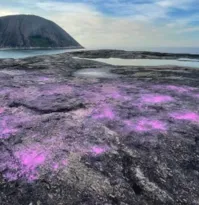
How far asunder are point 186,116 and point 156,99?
3.28 metres

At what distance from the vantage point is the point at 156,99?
58.2 ft

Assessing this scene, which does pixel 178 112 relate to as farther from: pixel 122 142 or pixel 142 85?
pixel 142 85

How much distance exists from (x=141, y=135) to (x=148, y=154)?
1.70m

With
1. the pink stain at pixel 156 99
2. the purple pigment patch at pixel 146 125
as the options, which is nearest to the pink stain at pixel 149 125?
the purple pigment patch at pixel 146 125

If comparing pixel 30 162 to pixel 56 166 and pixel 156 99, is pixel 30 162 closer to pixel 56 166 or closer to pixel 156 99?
pixel 56 166

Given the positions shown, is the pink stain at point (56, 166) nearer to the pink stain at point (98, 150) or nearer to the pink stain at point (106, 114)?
the pink stain at point (98, 150)

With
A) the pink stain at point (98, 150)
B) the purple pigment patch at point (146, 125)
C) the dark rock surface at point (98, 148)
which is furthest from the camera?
the purple pigment patch at point (146, 125)

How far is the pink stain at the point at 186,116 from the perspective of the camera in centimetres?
1438

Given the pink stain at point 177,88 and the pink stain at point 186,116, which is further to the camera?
the pink stain at point 177,88

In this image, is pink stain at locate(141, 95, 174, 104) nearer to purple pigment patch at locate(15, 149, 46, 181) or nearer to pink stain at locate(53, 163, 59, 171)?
purple pigment patch at locate(15, 149, 46, 181)

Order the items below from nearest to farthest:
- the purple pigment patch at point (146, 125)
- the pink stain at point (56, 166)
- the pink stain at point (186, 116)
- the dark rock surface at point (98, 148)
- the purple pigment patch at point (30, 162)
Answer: the dark rock surface at point (98, 148) < the purple pigment patch at point (30, 162) < the pink stain at point (56, 166) < the purple pigment patch at point (146, 125) < the pink stain at point (186, 116)

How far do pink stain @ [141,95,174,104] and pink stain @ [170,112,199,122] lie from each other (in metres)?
2.24

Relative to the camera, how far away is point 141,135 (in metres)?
12.1

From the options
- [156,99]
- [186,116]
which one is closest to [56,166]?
[186,116]
